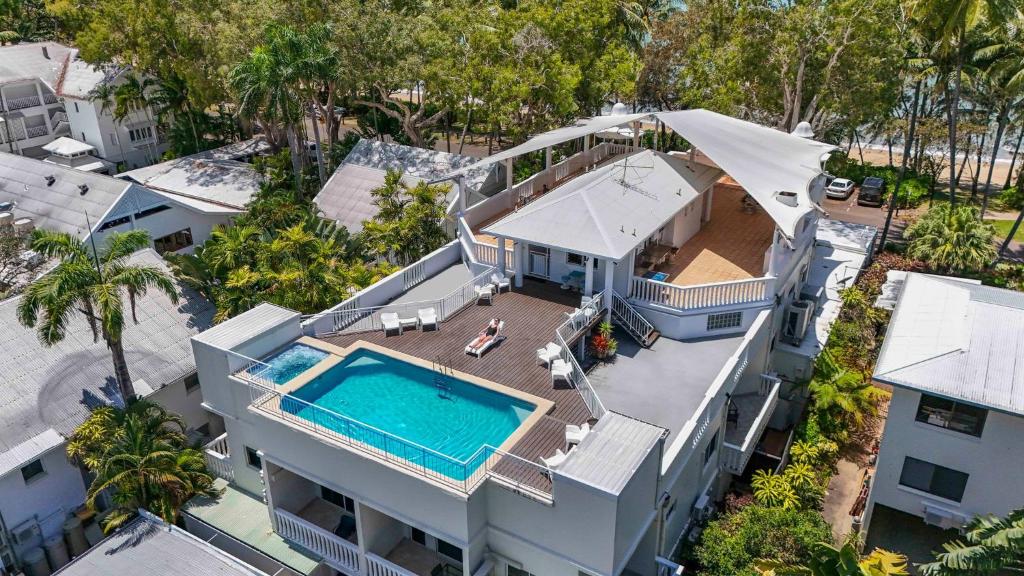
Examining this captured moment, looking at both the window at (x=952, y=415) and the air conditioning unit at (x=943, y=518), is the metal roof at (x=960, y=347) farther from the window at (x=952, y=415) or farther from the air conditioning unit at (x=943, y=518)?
the air conditioning unit at (x=943, y=518)

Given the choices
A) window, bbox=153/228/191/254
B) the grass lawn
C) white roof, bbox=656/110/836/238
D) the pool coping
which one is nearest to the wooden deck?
the pool coping

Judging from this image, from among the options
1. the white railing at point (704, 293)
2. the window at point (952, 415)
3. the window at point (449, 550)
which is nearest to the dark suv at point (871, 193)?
the white railing at point (704, 293)

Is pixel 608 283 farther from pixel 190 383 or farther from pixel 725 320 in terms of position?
pixel 190 383

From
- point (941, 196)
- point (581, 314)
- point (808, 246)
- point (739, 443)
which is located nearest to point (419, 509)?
point (581, 314)

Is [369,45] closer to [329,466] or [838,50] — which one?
[838,50]

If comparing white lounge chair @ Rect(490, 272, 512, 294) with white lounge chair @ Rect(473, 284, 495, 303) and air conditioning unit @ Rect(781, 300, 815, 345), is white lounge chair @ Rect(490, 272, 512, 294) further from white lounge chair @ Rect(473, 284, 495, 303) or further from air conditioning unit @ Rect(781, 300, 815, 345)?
air conditioning unit @ Rect(781, 300, 815, 345)
